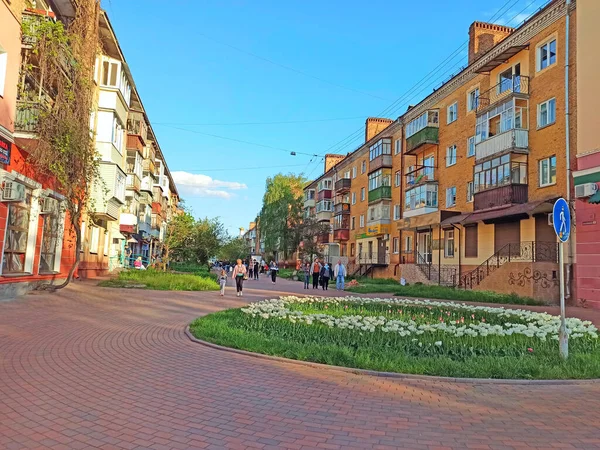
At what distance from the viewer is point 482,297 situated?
19.6 metres

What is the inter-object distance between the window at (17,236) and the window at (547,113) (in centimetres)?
2199

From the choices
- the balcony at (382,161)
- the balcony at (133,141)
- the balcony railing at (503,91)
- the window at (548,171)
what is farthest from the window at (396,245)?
the balcony at (133,141)

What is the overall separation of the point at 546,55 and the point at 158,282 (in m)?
21.5

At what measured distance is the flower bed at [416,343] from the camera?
673 cm

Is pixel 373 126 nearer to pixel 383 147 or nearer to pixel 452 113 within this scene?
pixel 383 147

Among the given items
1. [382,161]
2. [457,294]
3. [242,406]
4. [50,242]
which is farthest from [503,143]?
[242,406]

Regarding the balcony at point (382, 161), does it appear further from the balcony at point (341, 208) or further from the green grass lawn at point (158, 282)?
the green grass lawn at point (158, 282)

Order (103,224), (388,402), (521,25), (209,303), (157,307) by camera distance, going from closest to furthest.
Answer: (388,402) < (157,307) < (209,303) < (521,25) < (103,224)

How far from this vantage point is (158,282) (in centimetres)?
2219

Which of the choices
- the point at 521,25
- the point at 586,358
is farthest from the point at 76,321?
the point at 521,25

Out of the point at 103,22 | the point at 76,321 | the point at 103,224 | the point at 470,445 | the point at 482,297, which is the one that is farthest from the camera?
the point at 103,224

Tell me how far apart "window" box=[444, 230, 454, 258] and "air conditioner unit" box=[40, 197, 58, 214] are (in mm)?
22324

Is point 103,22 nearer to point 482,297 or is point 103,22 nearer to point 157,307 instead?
point 157,307

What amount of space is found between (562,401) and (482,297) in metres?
14.8
